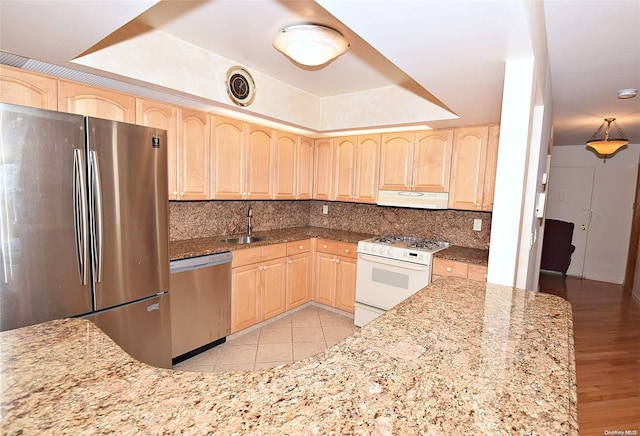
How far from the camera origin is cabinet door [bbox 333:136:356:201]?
3799 millimetres

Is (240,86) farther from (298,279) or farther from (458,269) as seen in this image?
(458,269)

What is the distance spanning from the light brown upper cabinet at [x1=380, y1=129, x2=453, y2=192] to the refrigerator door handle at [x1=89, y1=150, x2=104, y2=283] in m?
2.69

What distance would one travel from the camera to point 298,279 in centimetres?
364

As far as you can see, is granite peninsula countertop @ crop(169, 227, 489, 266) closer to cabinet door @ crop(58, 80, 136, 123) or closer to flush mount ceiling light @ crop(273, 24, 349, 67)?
cabinet door @ crop(58, 80, 136, 123)

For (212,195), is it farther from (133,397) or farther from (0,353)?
(133,397)

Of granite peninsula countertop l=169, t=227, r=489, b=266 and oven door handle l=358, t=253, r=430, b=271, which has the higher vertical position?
granite peninsula countertop l=169, t=227, r=489, b=266

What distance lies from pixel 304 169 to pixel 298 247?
3.45 ft

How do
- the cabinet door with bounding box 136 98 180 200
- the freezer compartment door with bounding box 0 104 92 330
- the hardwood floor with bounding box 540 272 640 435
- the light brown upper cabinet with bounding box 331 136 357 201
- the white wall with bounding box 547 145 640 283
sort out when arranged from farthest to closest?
1. the white wall with bounding box 547 145 640 283
2. the light brown upper cabinet with bounding box 331 136 357 201
3. the cabinet door with bounding box 136 98 180 200
4. the hardwood floor with bounding box 540 272 640 435
5. the freezer compartment door with bounding box 0 104 92 330

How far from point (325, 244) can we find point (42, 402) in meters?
3.07

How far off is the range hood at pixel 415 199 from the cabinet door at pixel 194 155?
190 centimetres

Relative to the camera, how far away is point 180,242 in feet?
9.70

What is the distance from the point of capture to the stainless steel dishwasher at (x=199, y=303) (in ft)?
8.16

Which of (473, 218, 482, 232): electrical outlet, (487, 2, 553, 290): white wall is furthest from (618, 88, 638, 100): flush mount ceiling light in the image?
(487, 2, 553, 290): white wall

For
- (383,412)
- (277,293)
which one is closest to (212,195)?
(277,293)
